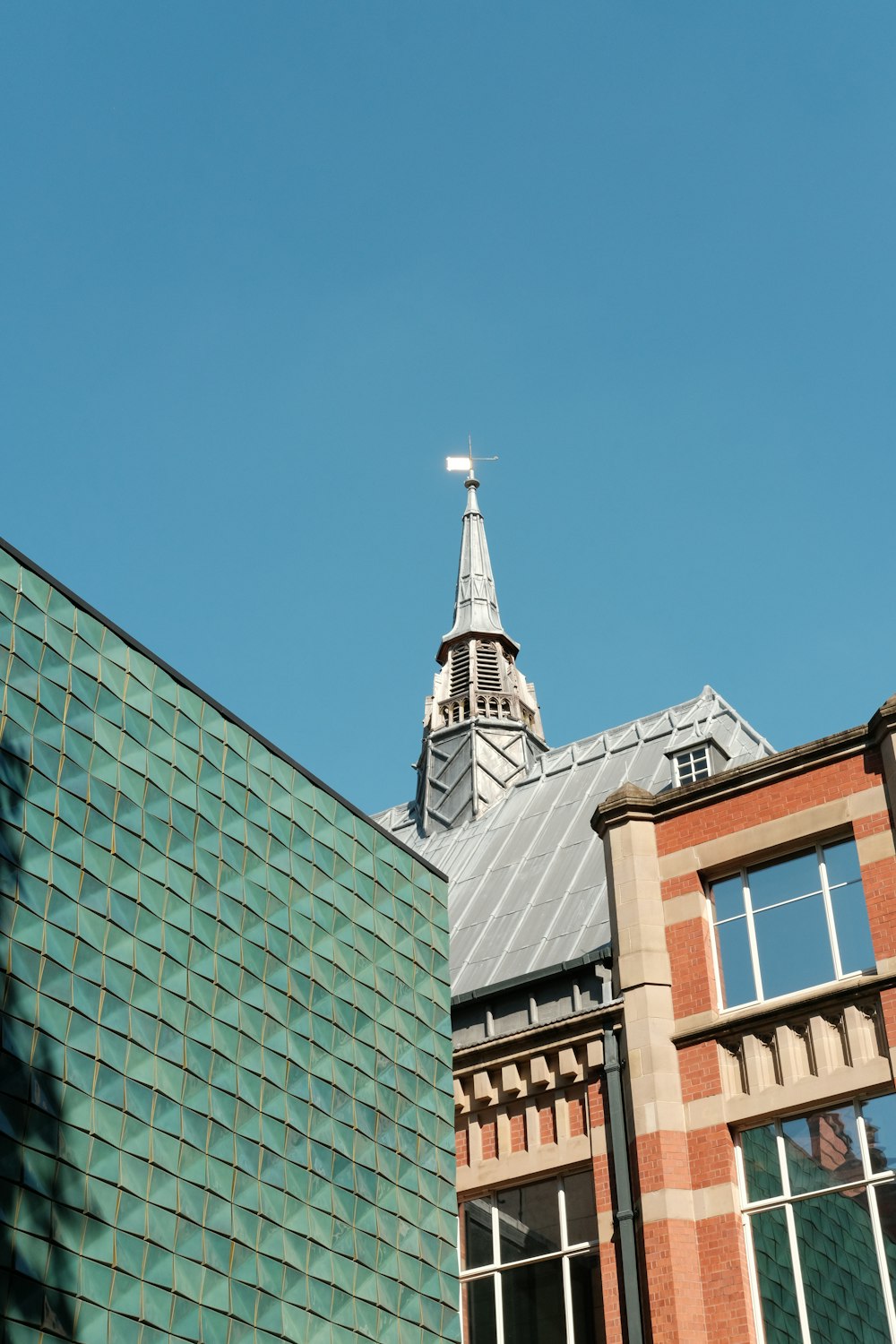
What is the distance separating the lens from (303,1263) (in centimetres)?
2000

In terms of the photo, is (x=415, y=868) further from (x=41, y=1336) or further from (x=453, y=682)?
(x=453, y=682)

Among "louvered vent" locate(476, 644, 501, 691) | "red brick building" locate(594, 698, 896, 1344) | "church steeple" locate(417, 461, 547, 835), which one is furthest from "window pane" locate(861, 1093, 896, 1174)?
"louvered vent" locate(476, 644, 501, 691)

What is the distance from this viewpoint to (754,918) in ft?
79.0

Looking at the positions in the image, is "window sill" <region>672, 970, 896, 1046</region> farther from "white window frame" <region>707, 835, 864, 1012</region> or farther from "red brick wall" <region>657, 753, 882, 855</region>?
"red brick wall" <region>657, 753, 882, 855</region>

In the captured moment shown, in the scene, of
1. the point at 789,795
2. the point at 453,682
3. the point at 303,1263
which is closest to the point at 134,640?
the point at 303,1263

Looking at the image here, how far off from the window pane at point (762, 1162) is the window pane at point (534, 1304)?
2.99m

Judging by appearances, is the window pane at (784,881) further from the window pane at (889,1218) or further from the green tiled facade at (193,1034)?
the green tiled facade at (193,1034)

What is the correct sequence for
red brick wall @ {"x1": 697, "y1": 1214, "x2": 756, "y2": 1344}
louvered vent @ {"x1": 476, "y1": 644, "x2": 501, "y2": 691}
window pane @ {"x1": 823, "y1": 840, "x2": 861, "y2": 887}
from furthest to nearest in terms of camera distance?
louvered vent @ {"x1": 476, "y1": 644, "x2": 501, "y2": 691} < window pane @ {"x1": 823, "y1": 840, "x2": 861, "y2": 887} < red brick wall @ {"x1": 697, "y1": 1214, "x2": 756, "y2": 1344}

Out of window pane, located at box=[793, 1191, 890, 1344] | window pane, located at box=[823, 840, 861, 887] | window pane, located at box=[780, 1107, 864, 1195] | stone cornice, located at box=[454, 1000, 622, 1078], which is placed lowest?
window pane, located at box=[793, 1191, 890, 1344]

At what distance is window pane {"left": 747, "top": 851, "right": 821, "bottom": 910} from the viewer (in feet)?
78.5

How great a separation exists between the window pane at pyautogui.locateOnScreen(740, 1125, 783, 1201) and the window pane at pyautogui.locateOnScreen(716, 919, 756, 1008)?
5.74 feet

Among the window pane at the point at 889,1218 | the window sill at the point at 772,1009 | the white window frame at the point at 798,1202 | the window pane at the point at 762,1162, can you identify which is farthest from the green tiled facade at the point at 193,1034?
the window pane at the point at 889,1218

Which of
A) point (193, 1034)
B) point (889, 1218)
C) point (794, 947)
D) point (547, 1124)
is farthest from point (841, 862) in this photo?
point (193, 1034)

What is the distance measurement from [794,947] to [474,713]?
30162 mm
